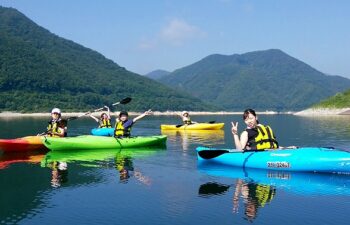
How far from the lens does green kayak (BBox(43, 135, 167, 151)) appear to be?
81.7 ft

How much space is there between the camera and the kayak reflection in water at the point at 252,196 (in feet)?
40.2

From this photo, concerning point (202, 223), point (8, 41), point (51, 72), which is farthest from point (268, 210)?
point (8, 41)

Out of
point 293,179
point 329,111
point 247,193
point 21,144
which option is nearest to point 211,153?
point 293,179

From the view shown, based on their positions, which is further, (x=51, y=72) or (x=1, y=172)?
(x=51, y=72)

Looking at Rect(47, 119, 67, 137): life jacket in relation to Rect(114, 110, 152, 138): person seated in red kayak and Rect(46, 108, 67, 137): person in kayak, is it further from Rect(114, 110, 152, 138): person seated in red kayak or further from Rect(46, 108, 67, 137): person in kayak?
Rect(114, 110, 152, 138): person seated in red kayak

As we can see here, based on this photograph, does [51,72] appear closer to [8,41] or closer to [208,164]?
[8,41]

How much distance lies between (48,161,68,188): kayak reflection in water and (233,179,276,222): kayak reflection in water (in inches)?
247

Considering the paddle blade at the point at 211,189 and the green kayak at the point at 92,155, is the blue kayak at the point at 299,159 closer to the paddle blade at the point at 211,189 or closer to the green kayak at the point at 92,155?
the paddle blade at the point at 211,189

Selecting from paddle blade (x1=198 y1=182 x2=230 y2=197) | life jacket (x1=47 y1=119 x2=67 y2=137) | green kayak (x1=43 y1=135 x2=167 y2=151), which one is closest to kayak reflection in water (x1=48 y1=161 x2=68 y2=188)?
green kayak (x1=43 y1=135 x2=167 y2=151)

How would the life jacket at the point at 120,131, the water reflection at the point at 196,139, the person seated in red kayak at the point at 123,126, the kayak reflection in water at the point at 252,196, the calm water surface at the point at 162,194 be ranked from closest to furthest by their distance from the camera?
1. the calm water surface at the point at 162,194
2. the kayak reflection in water at the point at 252,196
3. the person seated in red kayak at the point at 123,126
4. the life jacket at the point at 120,131
5. the water reflection at the point at 196,139

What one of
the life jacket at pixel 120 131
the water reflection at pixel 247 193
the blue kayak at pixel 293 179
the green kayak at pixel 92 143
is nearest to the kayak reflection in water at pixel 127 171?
the water reflection at pixel 247 193

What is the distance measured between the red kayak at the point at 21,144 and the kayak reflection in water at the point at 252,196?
13.3 metres

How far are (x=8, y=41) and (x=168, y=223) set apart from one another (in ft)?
612

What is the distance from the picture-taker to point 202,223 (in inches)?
439
